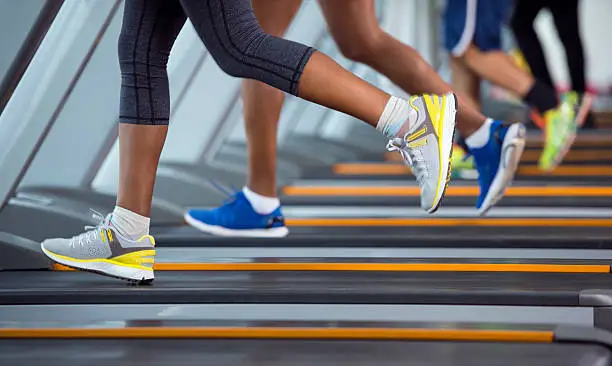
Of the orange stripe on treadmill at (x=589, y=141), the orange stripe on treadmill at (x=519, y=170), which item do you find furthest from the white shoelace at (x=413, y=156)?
the orange stripe on treadmill at (x=589, y=141)

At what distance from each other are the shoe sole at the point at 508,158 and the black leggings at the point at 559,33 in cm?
240

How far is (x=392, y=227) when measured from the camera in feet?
9.95

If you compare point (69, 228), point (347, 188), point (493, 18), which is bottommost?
point (69, 228)

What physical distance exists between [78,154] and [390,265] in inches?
57.5

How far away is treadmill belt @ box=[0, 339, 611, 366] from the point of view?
170 cm

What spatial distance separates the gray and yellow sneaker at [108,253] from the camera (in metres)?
2.09

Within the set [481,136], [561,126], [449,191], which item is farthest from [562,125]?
[481,136]

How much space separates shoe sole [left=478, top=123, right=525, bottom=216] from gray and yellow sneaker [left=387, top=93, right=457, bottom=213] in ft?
1.58

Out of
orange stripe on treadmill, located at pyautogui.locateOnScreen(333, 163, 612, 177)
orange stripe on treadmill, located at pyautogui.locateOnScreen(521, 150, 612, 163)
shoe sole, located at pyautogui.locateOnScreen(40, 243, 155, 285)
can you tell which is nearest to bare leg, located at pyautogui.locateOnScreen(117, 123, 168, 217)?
shoe sole, located at pyautogui.locateOnScreen(40, 243, 155, 285)

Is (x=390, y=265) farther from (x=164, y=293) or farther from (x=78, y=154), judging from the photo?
(x=78, y=154)

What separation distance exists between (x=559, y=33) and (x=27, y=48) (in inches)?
136

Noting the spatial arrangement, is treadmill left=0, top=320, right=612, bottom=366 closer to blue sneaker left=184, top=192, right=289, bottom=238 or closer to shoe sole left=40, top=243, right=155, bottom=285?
shoe sole left=40, top=243, right=155, bottom=285

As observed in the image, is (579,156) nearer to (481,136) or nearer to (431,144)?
(481,136)

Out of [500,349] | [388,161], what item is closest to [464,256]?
[500,349]
